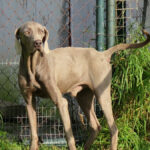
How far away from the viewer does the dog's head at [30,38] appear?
3.51m

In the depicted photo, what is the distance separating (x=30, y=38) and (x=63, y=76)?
2.50ft

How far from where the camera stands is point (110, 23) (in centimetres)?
489

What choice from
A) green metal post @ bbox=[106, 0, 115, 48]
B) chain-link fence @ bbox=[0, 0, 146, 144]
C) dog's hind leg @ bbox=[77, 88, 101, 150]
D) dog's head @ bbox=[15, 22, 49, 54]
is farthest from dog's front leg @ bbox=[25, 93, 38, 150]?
green metal post @ bbox=[106, 0, 115, 48]

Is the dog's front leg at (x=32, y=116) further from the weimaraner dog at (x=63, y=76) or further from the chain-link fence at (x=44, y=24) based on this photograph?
the chain-link fence at (x=44, y=24)

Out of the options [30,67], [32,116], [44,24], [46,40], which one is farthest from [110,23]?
[32,116]

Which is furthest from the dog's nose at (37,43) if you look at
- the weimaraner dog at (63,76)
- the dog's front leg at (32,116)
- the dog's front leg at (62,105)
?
the dog's front leg at (32,116)

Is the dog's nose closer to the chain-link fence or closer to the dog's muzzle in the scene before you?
the dog's muzzle

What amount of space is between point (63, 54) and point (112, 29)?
1012mm

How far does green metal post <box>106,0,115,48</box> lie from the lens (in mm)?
4871

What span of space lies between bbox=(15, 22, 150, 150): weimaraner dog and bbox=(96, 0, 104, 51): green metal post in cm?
56

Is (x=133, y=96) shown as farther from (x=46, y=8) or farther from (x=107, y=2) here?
(x=46, y=8)

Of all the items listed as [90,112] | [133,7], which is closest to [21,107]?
[90,112]

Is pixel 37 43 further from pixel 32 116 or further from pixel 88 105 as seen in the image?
pixel 88 105

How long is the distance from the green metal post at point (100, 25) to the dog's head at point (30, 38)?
1.30 metres
